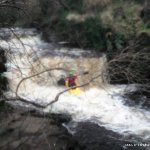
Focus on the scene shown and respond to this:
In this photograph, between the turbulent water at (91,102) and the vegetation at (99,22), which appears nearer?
the turbulent water at (91,102)

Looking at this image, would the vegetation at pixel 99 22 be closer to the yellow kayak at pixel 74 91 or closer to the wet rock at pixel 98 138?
the yellow kayak at pixel 74 91

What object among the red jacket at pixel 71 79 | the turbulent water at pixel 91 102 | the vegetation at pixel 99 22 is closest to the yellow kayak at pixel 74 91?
the turbulent water at pixel 91 102

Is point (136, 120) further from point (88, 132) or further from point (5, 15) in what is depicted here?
point (5, 15)

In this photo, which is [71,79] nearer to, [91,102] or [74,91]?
[74,91]

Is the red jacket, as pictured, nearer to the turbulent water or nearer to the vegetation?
the turbulent water

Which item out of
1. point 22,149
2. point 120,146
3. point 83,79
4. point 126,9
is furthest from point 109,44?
point 22,149

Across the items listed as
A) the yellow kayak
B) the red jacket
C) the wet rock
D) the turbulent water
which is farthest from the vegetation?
the wet rock

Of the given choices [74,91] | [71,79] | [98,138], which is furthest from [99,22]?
[98,138]

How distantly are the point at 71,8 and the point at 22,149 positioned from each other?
11553mm

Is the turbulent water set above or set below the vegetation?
below

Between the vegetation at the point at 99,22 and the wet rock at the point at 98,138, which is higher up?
the vegetation at the point at 99,22

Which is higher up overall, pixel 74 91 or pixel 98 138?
pixel 74 91

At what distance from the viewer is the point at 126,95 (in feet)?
43.0

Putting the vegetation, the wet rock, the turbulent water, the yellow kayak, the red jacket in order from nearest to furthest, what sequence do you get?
the wet rock → the turbulent water → the yellow kayak → the red jacket → the vegetation
